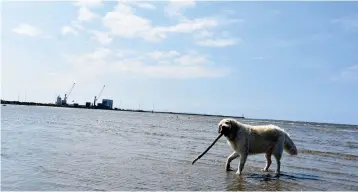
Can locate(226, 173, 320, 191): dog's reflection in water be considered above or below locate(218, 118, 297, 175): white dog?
below

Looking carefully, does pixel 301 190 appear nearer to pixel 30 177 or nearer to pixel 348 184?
pixel 348 184

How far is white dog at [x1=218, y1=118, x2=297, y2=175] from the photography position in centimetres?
1247

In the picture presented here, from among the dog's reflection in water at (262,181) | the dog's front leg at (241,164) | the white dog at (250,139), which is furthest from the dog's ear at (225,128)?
the dog's reflection in water at (262,181)

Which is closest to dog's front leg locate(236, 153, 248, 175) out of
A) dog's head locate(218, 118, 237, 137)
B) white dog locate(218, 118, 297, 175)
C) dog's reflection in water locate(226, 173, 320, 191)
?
white dog locate(218, 118, 297, 175)

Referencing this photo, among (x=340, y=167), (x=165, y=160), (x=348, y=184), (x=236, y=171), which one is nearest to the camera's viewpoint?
(x=348, y=184)

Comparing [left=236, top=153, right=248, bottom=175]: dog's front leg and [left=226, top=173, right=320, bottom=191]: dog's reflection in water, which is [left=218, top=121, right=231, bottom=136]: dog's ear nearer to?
[left=236, top=153, right=248, bottom=175]: dog's front leg

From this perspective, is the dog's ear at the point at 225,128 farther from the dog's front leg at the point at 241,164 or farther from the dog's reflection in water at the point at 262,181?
the dog's reflection in water at the point at 262,181

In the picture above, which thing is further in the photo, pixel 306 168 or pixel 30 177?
pixel 306 168

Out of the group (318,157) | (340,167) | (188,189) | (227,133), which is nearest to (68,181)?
(188,189)

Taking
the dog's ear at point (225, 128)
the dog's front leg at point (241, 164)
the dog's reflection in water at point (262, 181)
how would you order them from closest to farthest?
the dog's reflection in water at point (262, 181) < the dog's front leg at point (241, 164) < the dog's ear at point (225, 128)

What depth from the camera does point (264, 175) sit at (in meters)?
12.5

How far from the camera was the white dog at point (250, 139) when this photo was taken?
491 inches

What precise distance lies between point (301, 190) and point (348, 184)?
2351mm

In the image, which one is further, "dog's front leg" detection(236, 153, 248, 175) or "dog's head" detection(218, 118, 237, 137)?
"dog's head" detection(218, 118, 237, 137)
